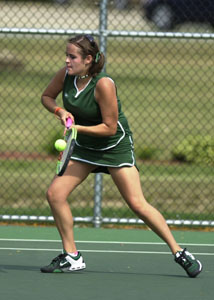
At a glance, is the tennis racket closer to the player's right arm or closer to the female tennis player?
the female tennis player

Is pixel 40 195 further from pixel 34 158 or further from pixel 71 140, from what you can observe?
pixel 71 140

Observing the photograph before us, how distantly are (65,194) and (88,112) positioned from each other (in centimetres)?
64

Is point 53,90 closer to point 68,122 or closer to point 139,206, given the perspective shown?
point 68,122

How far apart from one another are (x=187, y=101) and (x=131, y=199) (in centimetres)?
1213

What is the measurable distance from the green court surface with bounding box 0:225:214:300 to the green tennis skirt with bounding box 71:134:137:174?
0.86 meters

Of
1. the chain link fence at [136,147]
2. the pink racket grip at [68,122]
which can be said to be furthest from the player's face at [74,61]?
the chain link fence at [136,147]

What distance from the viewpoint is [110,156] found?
692cm

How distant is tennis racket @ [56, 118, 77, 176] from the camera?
6.62m

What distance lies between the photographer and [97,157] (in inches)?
273

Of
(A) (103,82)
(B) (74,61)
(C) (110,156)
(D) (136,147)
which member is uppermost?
(B) (74,61)

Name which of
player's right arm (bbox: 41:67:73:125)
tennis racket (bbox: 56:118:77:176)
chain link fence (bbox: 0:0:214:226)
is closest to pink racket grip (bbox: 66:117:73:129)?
tennis racket (bbox: 56:118:77:176)

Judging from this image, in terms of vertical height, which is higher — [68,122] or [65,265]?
[68,122]

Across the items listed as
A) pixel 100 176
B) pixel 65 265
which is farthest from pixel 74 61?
pixel 100 176

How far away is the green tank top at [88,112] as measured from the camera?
679cm
